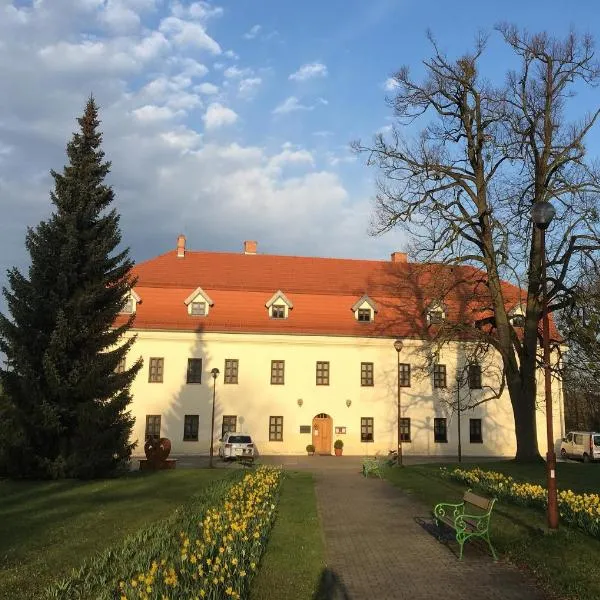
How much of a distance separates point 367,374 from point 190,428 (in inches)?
466

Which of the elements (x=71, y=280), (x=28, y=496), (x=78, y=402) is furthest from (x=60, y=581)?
(x=71, y=280)

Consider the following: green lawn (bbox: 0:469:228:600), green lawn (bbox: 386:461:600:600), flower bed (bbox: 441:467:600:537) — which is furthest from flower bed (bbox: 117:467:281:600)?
flower bed (bbox: 441:467:600:537)

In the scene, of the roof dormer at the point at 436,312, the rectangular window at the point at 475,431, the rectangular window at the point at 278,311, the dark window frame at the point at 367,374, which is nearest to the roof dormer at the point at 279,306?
the rectangular window at the point at 278,311

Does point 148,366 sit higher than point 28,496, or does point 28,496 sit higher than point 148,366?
point 148,366

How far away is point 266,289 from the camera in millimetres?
38219

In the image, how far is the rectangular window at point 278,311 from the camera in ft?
122

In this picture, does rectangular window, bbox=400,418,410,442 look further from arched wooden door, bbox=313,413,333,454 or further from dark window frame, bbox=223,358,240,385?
dark window frame, bbox=223,358,240,385

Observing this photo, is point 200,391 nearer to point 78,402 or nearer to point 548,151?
point 78,402

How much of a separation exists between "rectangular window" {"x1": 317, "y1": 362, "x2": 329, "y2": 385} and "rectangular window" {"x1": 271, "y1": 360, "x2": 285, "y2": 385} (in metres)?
2.34

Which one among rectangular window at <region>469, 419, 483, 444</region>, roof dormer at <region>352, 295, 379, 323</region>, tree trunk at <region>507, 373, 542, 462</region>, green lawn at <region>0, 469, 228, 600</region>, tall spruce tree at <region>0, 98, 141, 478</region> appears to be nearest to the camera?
green lawn at <region>0, 469, 228, 600</region>

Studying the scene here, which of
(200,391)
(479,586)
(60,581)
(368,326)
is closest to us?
(60,581)

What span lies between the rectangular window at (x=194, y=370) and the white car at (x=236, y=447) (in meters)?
5.03

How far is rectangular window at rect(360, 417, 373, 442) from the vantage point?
35.9 m

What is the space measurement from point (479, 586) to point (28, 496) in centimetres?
1276
